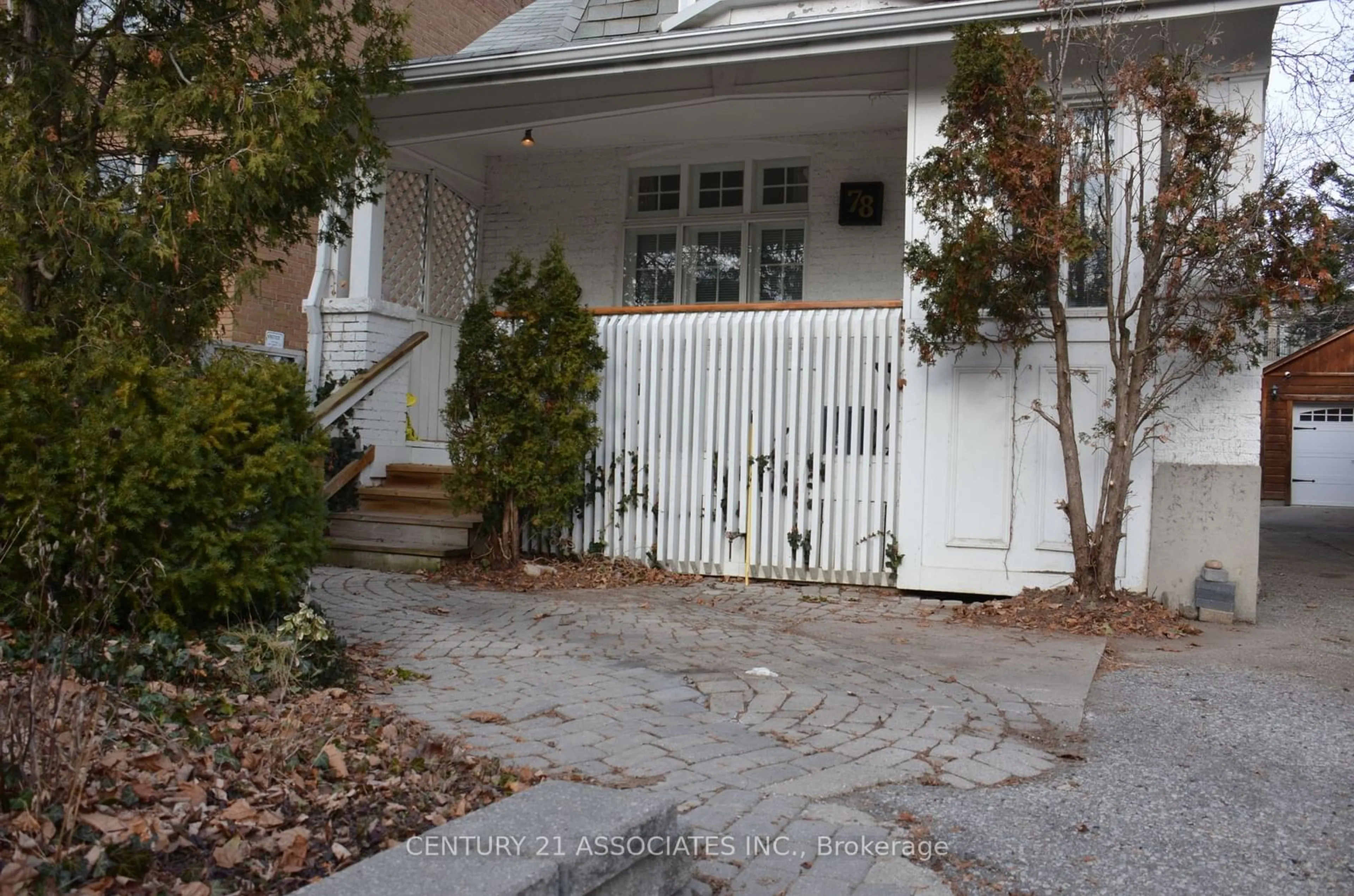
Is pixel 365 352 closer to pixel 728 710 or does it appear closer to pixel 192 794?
pixel 728 710

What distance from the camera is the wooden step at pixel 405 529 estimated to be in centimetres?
898

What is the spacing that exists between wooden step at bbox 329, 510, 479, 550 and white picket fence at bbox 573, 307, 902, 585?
0.99 meters

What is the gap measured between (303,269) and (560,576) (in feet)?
23.5

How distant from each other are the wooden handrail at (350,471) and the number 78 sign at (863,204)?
15.8ft

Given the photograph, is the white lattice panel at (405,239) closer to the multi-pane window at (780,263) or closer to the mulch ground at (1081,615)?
the multi-pane window at (780,263)

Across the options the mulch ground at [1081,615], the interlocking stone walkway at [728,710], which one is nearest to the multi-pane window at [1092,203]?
the mulch ground at [1081,615]

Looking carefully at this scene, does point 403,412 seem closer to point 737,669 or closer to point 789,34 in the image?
point 789,34

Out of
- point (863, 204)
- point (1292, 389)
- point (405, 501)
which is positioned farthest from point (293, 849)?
point (1292, 389)

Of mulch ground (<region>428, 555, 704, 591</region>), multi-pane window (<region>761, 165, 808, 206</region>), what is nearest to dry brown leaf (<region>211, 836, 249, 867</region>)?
mulch ground (<region>428, 555, 704, 591</region>)

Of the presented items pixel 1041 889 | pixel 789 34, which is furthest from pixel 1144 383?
pixel 1041 889

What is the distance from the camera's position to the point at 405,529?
29.8ft

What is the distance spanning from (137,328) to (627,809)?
4.45 metres

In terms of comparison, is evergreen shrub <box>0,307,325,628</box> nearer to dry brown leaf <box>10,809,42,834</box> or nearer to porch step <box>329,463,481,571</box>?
dry brown leaf <box>10,809,42,834</box>

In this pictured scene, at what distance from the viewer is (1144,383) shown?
7809mm
